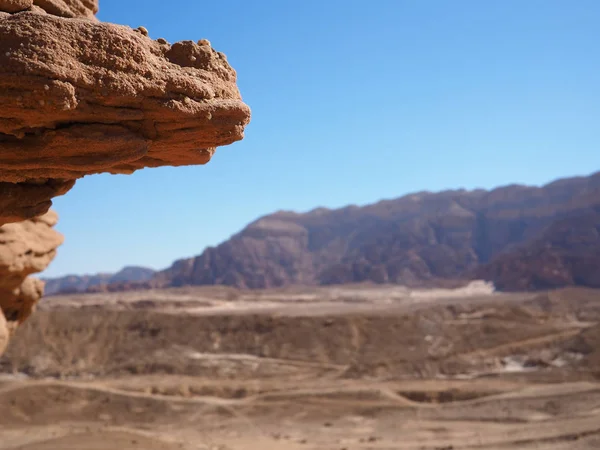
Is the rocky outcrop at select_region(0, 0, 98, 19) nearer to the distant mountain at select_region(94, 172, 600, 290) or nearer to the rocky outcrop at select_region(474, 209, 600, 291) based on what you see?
the rocky outcrop at select_region(474, 209, 600, 291)

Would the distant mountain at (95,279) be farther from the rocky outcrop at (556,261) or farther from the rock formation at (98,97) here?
the rock formation at (98,97)

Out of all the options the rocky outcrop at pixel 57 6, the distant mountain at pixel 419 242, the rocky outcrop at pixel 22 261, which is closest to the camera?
the rocky outcrop at pixel 57 6

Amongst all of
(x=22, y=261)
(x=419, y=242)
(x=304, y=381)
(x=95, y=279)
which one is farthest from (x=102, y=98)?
(x=95, y=279)

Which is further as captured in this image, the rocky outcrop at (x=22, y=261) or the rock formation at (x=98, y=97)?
the rocky outcrop at (x=22, y=261)

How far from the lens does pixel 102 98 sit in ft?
17.6

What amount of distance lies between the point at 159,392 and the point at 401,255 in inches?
2945

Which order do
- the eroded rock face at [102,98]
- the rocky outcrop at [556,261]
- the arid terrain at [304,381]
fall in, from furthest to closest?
the rocky outcrop at [556,261], the arid terrain at [304,381], the eroded rock face at [102,98]

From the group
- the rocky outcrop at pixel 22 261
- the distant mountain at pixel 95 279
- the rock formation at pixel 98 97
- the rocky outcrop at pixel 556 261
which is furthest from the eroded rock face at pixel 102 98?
the distant mountain at pixel 95 279

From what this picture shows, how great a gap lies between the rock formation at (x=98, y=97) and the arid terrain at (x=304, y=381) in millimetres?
9382

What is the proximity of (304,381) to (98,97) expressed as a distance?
866 inches

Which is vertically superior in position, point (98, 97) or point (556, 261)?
point (98, 97)

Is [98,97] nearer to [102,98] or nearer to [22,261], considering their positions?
[102,98]

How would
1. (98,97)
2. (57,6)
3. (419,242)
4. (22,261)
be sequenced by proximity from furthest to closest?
(419,242) → (22,261) → (57,6) → (98,97)

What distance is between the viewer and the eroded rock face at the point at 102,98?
4906 mm
